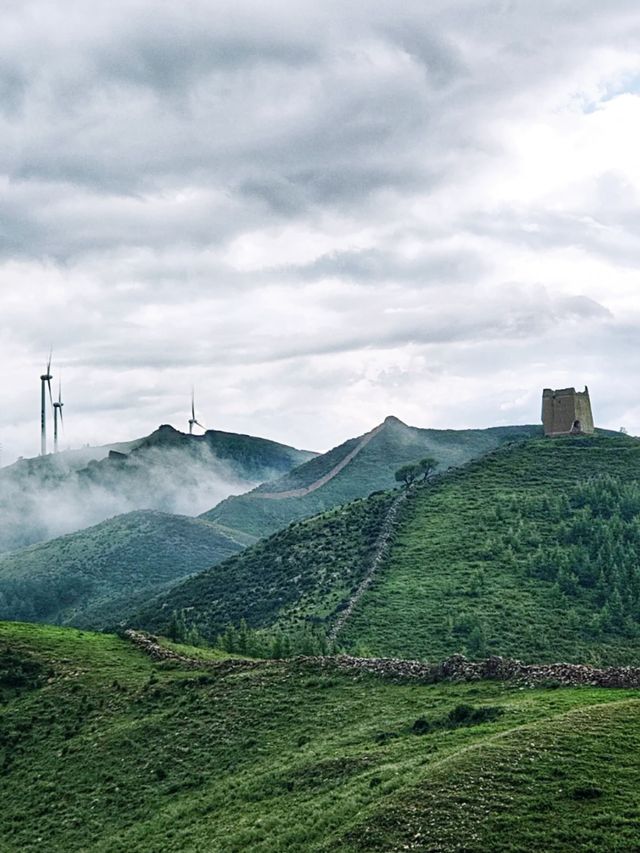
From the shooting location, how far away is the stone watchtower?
140 metres

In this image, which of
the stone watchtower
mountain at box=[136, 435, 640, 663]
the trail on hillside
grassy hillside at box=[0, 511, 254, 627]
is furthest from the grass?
grassy hillside at box=[0, 511, 254, 627]

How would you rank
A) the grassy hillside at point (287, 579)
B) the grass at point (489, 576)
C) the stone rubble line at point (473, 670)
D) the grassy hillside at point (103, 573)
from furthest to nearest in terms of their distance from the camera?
the grassy hillside at point (103, 573)
the grassy hillside at point (287, 579)
the grass at point (489, 576)
the stone rubble line at point (473, 670)

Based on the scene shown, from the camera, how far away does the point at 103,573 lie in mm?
182125

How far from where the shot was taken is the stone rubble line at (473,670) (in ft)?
130

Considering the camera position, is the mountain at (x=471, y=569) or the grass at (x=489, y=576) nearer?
the grass at (x=489, y=576)

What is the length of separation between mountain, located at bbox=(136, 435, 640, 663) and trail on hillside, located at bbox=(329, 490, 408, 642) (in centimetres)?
21

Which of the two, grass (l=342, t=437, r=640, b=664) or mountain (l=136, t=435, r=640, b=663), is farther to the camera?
mountain (l=136, t=435, r=640, b=663)

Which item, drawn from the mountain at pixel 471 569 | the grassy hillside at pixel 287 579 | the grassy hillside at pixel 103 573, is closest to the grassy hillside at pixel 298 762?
the mountain at pixel 471 569

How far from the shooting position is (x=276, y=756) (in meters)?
40.0

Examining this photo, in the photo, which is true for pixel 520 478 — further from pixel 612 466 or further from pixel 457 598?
pixel 457 598

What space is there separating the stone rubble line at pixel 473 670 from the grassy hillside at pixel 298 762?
32.3 inches

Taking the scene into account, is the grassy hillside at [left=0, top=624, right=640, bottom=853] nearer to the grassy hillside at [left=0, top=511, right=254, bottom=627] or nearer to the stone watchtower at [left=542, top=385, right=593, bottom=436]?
the stone watchtower at [left=542, top=385, right=593, bottom=436]

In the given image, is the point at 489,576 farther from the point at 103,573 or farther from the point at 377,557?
the point at 103,573

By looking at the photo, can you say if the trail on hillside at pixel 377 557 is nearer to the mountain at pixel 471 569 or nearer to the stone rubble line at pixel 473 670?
the mountain at pixel 471 569
